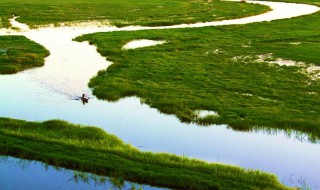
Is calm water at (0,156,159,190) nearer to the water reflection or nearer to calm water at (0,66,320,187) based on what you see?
calm water at (0,66,320,187)

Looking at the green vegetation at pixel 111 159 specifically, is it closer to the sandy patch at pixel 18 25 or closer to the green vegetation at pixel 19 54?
the green vegetation at pixel 19 54

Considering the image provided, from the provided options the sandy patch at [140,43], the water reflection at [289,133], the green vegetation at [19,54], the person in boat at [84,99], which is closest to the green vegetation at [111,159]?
the person in boat at [84,99]

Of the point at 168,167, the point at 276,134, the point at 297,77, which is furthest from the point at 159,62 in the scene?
the point at 168,167

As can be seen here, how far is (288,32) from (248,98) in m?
23.0

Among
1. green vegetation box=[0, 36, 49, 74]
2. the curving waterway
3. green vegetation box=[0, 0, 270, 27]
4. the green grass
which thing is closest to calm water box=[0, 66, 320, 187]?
the curving waterway

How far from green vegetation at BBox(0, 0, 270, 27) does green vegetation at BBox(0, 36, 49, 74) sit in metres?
11.4

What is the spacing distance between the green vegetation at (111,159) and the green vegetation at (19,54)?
41.0 ft

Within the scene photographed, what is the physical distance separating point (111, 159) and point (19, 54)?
20848 mm

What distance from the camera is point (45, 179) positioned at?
1955 centimetres

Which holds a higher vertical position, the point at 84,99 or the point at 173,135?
the point at 84,99

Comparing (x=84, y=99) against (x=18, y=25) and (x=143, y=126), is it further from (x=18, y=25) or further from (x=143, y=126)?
(x=18, y=25)

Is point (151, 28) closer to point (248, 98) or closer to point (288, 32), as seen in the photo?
point (288, 32)

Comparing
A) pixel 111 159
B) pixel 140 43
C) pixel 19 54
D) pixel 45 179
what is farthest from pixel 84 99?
pixel 140 43

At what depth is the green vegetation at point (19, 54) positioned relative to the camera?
119 feet
